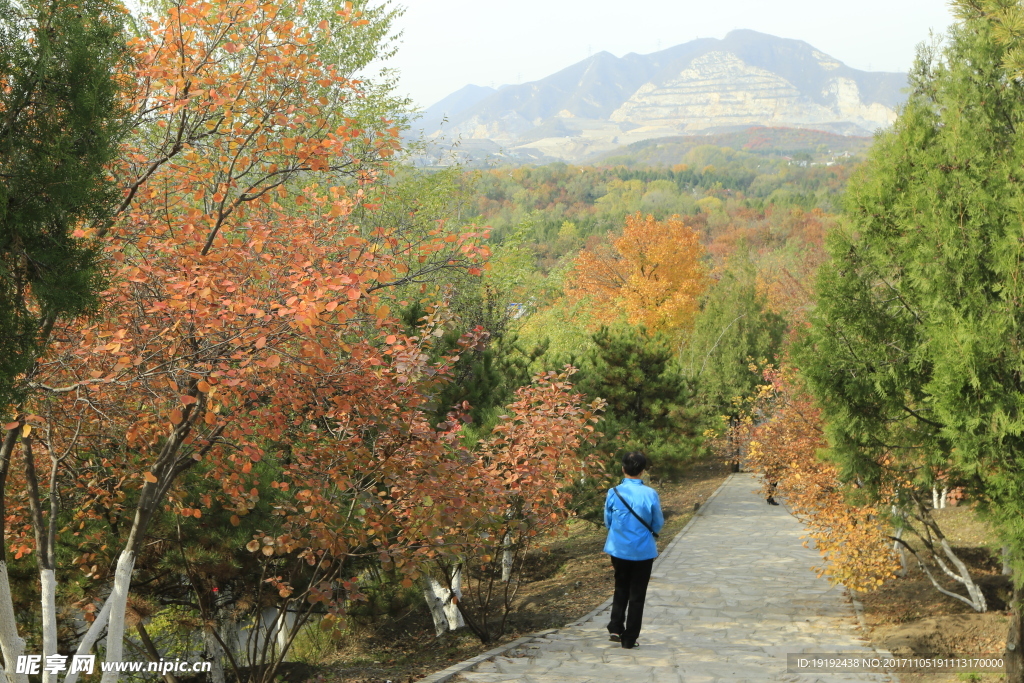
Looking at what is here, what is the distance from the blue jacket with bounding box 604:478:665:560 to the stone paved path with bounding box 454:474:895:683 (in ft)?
3.02

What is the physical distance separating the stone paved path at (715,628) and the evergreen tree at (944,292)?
1.95 m

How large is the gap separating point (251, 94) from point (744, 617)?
7206mm

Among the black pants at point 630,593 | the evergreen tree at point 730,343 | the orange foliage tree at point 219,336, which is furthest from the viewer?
the evergreen tree at point 730,343

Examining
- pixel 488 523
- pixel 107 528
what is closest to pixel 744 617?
pixel 488 523

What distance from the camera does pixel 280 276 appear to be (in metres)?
4.43

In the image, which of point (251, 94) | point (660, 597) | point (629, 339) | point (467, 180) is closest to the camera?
point (251, 94)

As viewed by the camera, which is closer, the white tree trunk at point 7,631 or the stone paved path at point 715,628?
the white tree trunk at point 7,631

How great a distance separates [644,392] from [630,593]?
8415 mm

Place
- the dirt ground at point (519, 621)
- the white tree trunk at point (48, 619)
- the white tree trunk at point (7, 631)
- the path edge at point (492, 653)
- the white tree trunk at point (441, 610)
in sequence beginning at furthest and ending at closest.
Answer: the white tree trunk at point (441, 610) → the dirt ground at point (519, 621) → the path edge at point (492, 653) → the white tree trunk at point (48, 619) → the white tree trunk at point (7, 631)

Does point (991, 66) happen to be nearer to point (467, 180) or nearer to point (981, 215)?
point (981, 215)

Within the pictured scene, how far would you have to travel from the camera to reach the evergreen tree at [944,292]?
16.8 feet

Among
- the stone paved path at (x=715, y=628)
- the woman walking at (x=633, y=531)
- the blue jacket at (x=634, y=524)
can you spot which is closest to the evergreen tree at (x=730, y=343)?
the stone paved path at (x=715, y=628)

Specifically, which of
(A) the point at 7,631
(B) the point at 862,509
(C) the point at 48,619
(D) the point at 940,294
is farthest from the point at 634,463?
(A) the point at 7,631

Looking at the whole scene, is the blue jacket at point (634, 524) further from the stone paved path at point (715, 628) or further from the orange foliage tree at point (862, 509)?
the orange foliage tree at point (862, 509)
